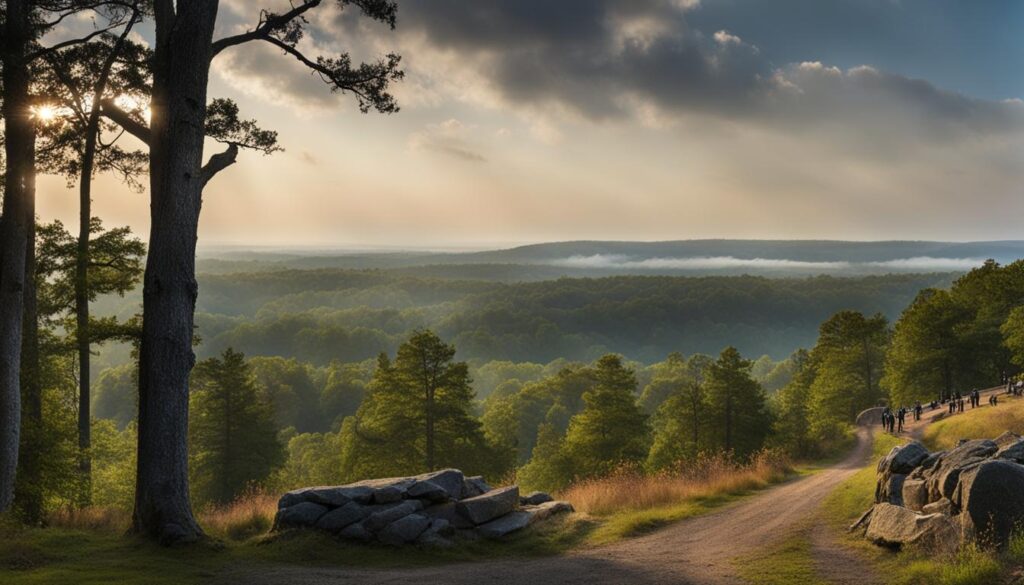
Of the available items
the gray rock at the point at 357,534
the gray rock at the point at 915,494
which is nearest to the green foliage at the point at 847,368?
the gray rock at the point at 915,494

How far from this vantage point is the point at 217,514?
15.2 metres

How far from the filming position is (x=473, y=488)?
1448 cm

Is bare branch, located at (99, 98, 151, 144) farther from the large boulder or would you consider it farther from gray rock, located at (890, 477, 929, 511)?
gray rock, located at (890, 477, 929, 511)

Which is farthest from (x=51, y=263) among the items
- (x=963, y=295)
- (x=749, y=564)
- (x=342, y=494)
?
(x=963, y=295)

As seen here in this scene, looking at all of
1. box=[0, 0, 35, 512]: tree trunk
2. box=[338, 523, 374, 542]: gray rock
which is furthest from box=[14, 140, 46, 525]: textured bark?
box=[338, 523, 374, 542]: gray rock

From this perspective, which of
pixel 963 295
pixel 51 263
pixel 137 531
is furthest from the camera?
pixel 963 295

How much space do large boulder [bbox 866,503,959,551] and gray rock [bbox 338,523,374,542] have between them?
8796 mm

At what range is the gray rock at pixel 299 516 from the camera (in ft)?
40.0

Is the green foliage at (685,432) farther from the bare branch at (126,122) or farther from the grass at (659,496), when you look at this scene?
the bare branch at (126,122)

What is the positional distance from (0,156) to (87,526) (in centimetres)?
887

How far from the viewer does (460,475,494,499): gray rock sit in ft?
46.3

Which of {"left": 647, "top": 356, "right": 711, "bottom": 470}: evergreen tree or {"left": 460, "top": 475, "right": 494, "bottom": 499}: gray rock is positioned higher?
{"left": 460, "top": 475, "right": 494, "bottom": 499}: gray rock

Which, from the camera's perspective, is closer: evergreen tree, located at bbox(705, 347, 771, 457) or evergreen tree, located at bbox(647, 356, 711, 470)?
evergreen tree, located at bbox(705, 347, 771, 457)

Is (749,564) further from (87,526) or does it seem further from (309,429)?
(309,429)
